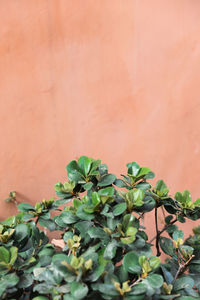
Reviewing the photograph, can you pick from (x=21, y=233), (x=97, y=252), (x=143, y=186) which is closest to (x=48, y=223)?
(x=21, y=233)

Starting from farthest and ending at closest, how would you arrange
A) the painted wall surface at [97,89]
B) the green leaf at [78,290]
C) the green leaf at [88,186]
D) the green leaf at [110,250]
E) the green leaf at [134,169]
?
1. the painted wall surface at [97,89]
2. the green leaf at [134,169]
3. the green leaf at [88,186]
4. the green leaf at [110,250]
5. the green leaf at [78,290]

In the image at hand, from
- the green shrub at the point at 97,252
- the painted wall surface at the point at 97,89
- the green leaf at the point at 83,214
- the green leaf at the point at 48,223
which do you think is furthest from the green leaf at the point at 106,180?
the painted wall surface at the point at 97,89

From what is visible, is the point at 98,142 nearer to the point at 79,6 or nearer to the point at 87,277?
the point at 79,6

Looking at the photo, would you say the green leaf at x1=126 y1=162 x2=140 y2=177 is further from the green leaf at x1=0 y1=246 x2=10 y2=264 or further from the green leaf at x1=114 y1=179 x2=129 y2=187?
the green leaf at x1=0 y1=246 x2=10 y2=264

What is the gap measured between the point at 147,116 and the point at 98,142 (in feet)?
1.13

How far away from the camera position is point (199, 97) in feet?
5.45

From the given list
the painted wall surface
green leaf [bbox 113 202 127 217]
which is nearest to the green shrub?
green leaf [bbox 113 202 127 217]

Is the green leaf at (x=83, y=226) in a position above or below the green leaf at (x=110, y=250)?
above

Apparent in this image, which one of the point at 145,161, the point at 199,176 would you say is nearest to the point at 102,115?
the point at 145,161

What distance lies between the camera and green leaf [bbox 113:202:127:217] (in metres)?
0.70

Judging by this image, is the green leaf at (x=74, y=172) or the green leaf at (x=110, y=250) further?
the green leaf at (x=74, y=172)

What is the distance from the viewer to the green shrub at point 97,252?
1.94 ft

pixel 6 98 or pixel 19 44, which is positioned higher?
pixel 19 44

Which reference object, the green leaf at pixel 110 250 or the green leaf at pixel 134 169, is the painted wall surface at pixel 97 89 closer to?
the green leaf at pixel 134 169
